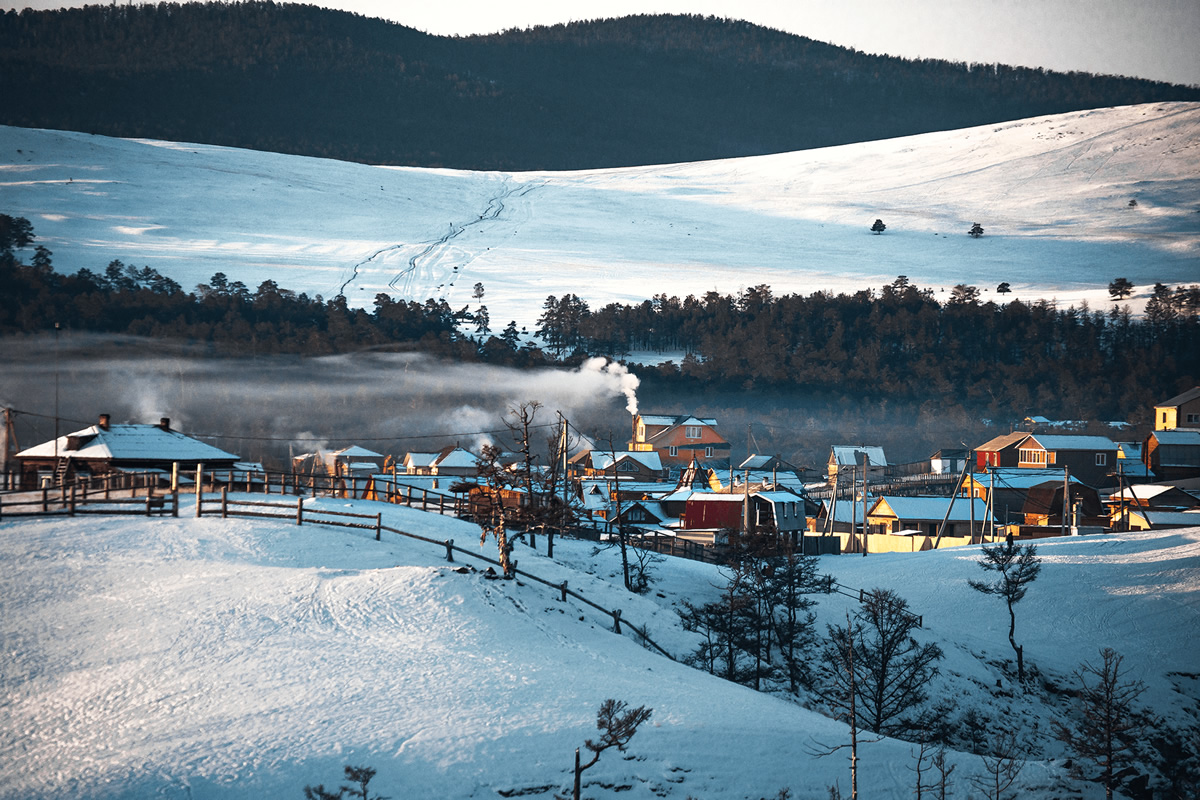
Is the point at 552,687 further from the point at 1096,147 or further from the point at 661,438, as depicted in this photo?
the point at 1096,147

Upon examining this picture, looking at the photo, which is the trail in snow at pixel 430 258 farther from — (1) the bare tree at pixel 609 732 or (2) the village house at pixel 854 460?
(1) the bare tree at pixel 609 732

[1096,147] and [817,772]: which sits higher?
[1096,147]

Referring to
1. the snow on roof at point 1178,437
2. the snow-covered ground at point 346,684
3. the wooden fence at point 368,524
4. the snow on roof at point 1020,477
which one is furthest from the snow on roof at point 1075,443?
the wooden fence at point 368,524

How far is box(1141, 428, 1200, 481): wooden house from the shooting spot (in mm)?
68688

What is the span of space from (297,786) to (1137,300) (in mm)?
141232

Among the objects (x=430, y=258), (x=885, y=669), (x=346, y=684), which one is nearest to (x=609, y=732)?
(x=346, y=684)

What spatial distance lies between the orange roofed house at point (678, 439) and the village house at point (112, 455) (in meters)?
50.8

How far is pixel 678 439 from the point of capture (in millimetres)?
89188

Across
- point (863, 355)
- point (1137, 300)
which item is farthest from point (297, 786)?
point (1137, 300)

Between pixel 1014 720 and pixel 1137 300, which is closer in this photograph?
pixel 1014 720

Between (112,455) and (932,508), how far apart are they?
50953 mm

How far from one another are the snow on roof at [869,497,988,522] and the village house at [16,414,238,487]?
43.8 meters

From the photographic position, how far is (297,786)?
12570 mm

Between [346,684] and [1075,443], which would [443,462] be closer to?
[1075,443]
